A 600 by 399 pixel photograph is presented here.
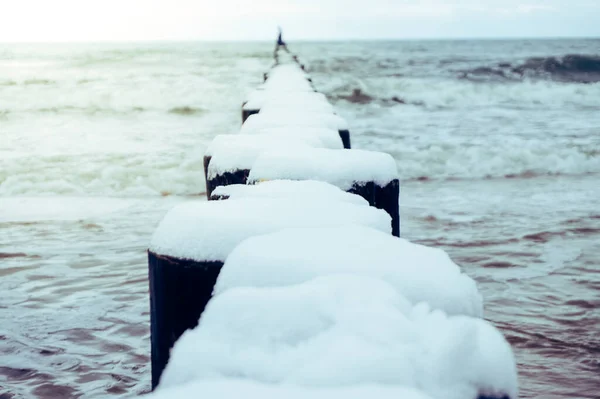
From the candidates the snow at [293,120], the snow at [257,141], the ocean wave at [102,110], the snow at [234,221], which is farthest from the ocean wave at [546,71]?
the snow at [234,221]

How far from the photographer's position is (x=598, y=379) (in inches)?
102

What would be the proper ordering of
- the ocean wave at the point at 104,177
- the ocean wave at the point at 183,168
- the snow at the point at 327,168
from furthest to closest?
the ocean wave at the point at 183,168, the ocean wave at the point at 104,177, the snow at the point at 327,168

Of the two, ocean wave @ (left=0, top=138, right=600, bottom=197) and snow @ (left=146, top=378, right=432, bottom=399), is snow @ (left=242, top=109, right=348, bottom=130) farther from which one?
ocean wave @ (left=0, top=138, right=600, bottom=197)

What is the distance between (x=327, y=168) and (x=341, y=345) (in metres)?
1.09

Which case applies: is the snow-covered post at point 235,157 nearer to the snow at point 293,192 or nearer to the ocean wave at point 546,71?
the snow at point 293,192

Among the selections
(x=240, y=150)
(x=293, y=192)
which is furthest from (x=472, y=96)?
(x=293, y=192)

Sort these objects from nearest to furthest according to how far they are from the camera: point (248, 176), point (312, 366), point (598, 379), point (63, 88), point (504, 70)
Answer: point (312, 366)
point (248, 176)
point (598, 379)
point (63, 88)
point (504, 70)

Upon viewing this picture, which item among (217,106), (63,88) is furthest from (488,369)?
(63,88)

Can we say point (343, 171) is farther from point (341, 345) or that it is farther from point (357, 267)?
point (341, 345)

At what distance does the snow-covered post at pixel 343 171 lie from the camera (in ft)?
6.09

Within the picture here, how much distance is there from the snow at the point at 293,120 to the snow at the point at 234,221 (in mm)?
1494

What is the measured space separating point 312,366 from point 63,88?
67.7 ft

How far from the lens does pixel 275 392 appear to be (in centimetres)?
71

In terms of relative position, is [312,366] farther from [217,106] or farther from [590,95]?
[590,95]
